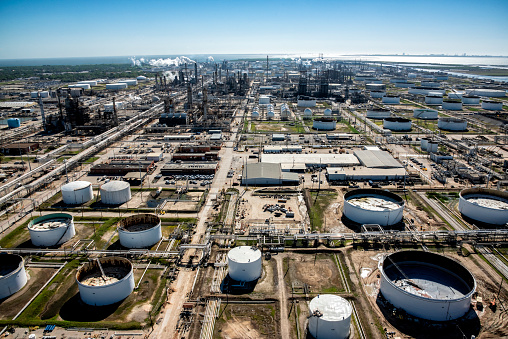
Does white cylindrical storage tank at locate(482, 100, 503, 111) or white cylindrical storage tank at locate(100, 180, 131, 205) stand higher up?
white cylindrical storage tank at locate(482, 100, 503, 111)

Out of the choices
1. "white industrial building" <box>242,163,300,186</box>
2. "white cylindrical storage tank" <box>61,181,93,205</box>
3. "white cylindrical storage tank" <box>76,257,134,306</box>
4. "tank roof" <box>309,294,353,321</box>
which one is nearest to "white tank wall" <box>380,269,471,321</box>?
"tank roof" <box>309,294,353,321</box>

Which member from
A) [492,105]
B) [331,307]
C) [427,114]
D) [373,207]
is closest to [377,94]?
[427,114]

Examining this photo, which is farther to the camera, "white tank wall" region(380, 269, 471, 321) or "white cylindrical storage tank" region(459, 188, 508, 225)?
"white cylindrical storage tank" region(459, 188, 508, 225)

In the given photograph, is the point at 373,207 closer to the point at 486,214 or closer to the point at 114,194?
the point at 486,214

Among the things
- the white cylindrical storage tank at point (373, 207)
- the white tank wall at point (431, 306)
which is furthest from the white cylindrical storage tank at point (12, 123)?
the white tank wall at point (431, 306)

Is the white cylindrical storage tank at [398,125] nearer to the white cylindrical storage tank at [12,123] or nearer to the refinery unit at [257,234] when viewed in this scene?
the refinery unit at [257,234]

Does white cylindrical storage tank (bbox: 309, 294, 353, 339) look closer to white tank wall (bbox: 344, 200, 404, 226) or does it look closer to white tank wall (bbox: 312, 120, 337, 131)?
white tank wall (bbox: 344, 200, 404, 226)

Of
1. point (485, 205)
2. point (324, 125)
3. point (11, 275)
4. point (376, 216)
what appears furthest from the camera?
point (324, 125)

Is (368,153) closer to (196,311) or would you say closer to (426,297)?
(426,297)
